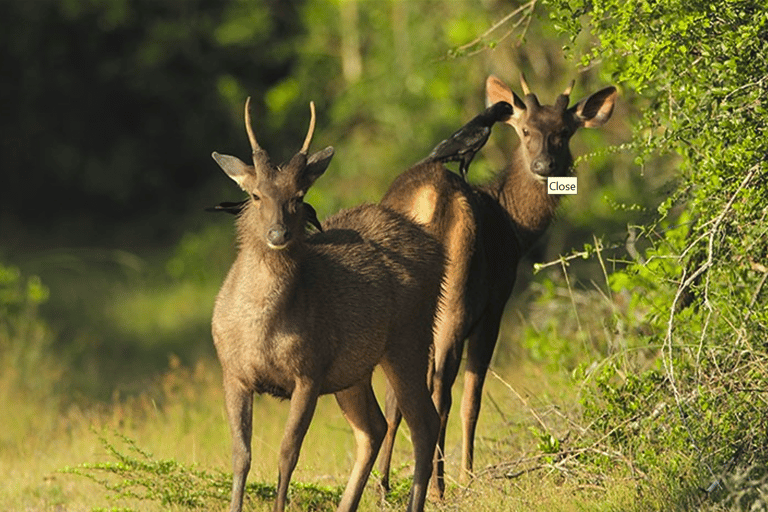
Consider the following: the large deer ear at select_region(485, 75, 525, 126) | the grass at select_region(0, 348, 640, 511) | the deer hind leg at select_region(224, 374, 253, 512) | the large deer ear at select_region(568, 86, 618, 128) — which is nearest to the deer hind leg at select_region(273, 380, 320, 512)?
the deer hind leg at select_region(224, 374, 253, 512)

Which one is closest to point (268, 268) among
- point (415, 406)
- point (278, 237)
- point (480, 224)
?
point (278, 237)

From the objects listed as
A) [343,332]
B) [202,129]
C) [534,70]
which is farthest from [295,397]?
[202,129]

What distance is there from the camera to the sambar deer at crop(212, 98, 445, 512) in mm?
6789

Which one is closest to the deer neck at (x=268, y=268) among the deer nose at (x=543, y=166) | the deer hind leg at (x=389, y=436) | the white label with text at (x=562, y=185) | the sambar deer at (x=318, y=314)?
the sambar deer at (x=318, y=314)

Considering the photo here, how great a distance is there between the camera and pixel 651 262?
828 cm

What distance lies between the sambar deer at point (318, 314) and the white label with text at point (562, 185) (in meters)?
1.46

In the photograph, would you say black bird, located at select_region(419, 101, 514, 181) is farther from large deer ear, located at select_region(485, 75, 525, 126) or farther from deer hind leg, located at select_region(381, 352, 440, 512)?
deer hind leg, located at select_region(381, 352, 440, 512)

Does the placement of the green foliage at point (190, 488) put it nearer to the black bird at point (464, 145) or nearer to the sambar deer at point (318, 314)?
the sambar deer at point (318, 314)

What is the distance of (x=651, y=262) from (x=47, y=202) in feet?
65.0

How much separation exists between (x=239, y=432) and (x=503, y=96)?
159 inches

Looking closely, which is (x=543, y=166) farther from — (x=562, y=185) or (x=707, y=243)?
(x=707, y=243)

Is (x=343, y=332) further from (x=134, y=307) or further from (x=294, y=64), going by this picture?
(x=294, y=64)

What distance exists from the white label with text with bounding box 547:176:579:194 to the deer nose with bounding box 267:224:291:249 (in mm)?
2647

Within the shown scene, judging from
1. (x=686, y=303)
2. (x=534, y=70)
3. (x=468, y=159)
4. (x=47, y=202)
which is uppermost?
(x=47, y=202)
